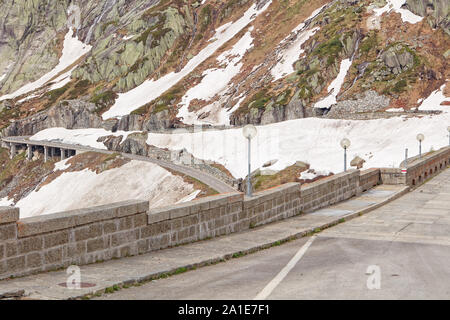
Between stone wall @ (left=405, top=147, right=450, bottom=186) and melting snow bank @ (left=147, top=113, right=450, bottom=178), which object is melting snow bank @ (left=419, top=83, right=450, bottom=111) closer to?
melting snow bank @ (left=147, top=113, right=450, bottom=178)

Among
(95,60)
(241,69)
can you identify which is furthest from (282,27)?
(95,60)

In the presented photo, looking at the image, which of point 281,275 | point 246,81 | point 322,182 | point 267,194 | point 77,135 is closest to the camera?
point 281,275

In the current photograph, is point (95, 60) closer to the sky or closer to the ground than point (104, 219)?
closer to the sky

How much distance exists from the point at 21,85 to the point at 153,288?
18115 cm

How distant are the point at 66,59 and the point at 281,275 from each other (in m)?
181

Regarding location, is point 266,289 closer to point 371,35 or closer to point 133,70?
point 371,35

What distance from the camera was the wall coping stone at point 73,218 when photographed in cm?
934

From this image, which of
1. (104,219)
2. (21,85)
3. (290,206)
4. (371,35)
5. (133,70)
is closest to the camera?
(104,219)

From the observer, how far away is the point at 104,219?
10.8 metres

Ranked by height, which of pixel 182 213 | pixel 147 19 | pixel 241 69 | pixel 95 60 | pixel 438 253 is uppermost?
pixel 147 19

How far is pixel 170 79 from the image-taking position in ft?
419

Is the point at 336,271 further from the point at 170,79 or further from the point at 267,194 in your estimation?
the point at 170,79

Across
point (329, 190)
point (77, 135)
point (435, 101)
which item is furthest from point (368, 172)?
point (77, 135)

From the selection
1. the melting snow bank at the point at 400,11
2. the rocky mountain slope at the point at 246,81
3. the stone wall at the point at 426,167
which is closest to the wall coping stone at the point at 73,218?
the stone wall at the point at 426,167
